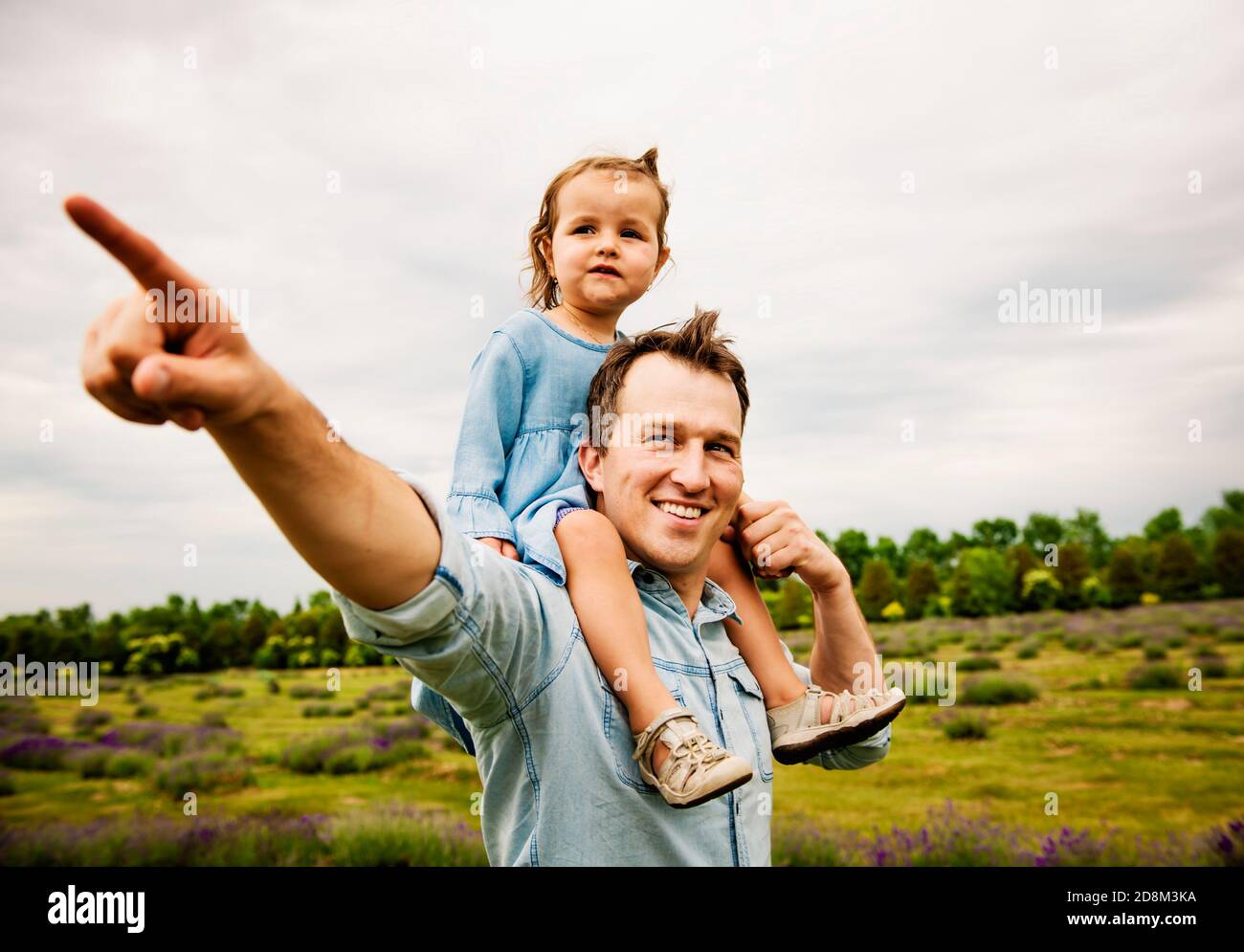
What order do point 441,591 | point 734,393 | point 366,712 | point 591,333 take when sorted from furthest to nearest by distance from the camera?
point 366,712
point 591,333
point 734,393
point 441,591

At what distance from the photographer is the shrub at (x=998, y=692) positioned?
65.9 feet

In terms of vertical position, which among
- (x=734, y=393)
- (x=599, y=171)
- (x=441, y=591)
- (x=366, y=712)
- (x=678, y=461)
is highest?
(x=599, y=171)

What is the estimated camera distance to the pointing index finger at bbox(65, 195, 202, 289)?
1205 mm

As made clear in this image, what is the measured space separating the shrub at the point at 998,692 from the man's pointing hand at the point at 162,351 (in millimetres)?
20986

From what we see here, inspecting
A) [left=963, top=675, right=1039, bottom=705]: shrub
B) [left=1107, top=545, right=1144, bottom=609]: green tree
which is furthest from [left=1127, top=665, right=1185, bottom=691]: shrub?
[left=1107, top=545, right=1144, bottom=609]: green tree

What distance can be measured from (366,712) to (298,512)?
892 inches

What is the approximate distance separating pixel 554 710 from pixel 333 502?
0.94m

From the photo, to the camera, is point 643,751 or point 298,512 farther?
point 643,751

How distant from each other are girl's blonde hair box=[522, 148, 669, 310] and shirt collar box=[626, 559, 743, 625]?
1.24 metres

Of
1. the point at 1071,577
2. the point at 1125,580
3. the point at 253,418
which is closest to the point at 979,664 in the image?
the point at 1071,577

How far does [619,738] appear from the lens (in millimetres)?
2334
